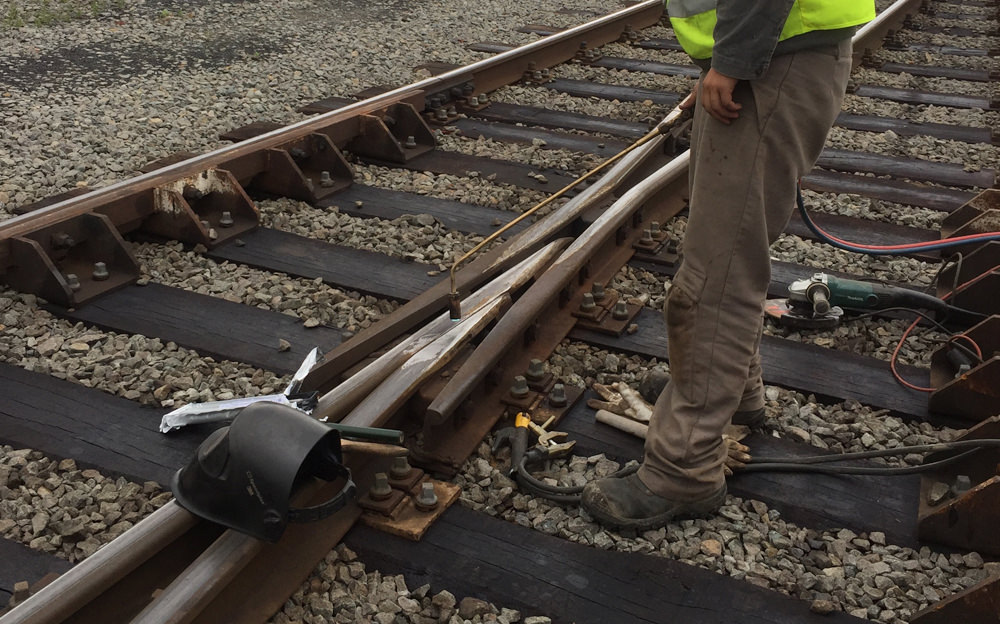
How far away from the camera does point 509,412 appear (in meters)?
3.31

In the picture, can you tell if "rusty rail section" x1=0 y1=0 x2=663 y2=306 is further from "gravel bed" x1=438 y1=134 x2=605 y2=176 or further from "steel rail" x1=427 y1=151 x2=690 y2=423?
"steel rail" x1=427 y1=151 x2=690 y2=423

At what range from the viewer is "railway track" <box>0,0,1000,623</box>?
2.55 metres

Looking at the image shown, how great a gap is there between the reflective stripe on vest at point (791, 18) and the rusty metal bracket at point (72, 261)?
8.58ft

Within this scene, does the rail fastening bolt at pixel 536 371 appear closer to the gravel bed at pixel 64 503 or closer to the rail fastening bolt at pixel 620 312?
the rail fastening bolt at pixel 620 312

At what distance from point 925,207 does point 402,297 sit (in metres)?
3.06

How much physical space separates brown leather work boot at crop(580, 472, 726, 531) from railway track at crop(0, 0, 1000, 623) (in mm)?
56

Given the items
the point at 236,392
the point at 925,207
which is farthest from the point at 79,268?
the point at 925,207

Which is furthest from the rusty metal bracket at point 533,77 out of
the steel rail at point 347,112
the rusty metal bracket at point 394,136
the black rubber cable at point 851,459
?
the black rubber cable at point 851,459

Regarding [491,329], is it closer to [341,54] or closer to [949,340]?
[949,340]

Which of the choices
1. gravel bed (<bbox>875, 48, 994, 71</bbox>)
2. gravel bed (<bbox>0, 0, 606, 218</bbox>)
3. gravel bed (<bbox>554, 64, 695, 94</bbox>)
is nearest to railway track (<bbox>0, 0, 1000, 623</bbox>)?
gravel bed (<bbox>0, 0, 606, 218</bbox>)

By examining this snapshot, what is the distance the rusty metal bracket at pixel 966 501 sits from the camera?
2.65 metres

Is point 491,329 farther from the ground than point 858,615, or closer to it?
farther from the ground

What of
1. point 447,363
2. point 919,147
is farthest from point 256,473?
point 919,147

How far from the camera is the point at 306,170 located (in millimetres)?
5496
